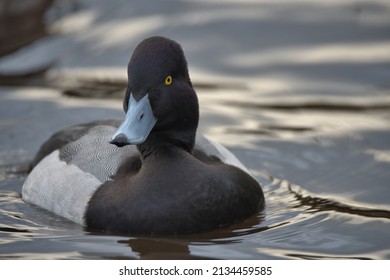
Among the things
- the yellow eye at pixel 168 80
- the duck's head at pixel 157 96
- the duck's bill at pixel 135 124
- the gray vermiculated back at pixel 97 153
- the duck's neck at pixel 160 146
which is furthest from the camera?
the gray vermiculated back at pixel 97 153

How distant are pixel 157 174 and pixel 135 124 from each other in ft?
1.45

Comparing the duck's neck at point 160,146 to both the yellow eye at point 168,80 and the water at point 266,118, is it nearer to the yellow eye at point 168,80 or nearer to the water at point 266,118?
the yellow eye at point 168,80

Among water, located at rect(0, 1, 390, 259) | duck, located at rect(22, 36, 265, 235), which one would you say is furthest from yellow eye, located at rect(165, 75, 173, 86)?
water, located at rect(0, 1, 390, 259)

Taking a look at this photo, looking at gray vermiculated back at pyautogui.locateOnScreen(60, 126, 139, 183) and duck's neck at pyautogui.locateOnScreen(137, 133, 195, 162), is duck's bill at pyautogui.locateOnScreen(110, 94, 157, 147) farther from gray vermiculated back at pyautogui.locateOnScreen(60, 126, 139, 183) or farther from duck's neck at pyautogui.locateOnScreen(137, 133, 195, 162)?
gray vermiculated back at pyautogui.locateOnScreen(60, 126, 139, 183)

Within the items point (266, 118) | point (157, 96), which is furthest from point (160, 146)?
point (266, 118)

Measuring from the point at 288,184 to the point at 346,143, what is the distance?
956mm

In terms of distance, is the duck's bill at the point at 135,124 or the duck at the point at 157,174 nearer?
the duck's bill at the point at 135,124

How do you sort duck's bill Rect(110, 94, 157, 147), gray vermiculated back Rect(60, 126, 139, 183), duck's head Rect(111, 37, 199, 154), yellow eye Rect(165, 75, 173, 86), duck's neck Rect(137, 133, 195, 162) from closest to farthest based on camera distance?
duck's bill Rect(110, 94, 157, 147), duck's head Rect(111, 37, 199, 154), yellow eye Rect(165, 75, 173, 86), duck's neck Rect(137, 133, 195, 162), gray vermiculated back Rect(60, 126, 139, 183)

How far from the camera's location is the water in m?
6.29

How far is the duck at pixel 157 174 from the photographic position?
6.21 meters

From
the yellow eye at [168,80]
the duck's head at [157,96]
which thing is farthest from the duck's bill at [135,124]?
the yellow eye at [168,80]

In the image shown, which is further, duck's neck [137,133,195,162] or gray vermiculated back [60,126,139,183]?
gray vermiculated back [60,126,139,183]

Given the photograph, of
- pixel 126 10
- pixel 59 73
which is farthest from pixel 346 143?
pixel 126 10

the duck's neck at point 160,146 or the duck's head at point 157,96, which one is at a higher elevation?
the duck's head at point 157,96
